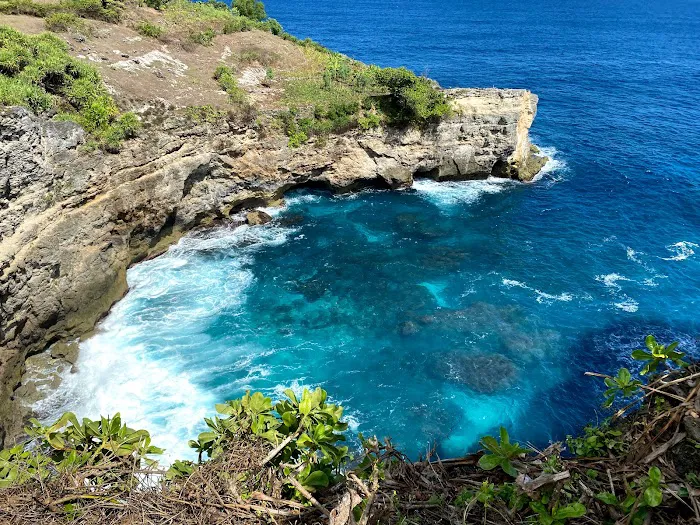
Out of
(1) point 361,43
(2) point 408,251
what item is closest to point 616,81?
(1) point 361,43

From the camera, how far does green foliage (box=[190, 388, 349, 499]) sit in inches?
295

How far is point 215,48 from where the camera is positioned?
40750mm

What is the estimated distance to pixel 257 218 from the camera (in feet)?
119

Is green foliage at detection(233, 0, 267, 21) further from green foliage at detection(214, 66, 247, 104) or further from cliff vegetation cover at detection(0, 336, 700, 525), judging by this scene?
cliff vegetation cover at detection(0, 336, 700, 525)

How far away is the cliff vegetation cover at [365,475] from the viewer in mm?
5340

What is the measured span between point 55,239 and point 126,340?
6.14 meters

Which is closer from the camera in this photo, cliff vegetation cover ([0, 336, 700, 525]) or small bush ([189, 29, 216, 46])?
cliff vegetation cover ([0, 336, 700, 525])

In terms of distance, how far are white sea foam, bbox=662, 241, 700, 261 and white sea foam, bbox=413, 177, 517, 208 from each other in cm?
1328

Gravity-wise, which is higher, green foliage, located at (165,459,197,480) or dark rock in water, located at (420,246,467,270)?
green foliage, located at (165,459,197,480)

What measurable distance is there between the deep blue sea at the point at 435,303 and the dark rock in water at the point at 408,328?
102mm

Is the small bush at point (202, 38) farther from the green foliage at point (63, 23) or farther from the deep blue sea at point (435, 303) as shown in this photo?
the deep blue sea at point (435, 303)

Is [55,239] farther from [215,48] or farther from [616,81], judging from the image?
[616,81]

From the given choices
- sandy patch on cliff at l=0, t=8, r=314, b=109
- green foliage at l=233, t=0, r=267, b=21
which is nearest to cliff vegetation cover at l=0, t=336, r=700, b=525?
sandy patch on cliff at l=0, t=8, r=314, b=109

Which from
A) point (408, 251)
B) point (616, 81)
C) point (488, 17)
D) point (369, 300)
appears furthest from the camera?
point (488, 17)
